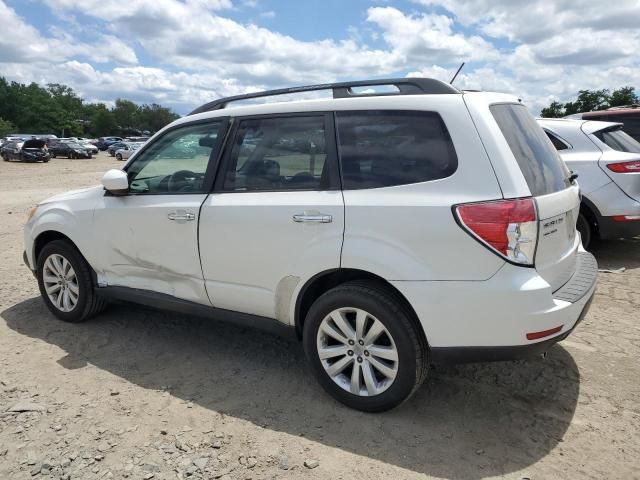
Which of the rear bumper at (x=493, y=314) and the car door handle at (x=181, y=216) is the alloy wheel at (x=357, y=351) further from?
the car door handle at (x=181, y=216)

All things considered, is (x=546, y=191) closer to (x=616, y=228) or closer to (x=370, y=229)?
(x=370, y=229)

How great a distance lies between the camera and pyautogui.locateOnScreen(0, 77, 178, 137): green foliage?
10200cm

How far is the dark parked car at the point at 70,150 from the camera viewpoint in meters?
42.6

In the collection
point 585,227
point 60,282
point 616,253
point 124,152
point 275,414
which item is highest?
point 585,227

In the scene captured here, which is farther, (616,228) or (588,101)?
(588,101)

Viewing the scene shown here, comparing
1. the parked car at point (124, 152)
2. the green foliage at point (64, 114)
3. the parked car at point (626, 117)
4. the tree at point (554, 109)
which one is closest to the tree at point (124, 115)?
the green foliage at point (64, 114)

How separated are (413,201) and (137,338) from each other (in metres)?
2.78

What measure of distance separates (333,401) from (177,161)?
209 cm

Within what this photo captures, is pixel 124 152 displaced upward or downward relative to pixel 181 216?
downward

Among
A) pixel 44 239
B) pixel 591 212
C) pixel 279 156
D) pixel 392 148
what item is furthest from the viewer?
pixel 591 212

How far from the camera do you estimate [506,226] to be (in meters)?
2.61

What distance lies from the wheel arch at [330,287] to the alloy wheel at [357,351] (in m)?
0.18

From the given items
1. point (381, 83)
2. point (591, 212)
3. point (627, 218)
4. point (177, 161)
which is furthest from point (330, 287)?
point (627, 218)

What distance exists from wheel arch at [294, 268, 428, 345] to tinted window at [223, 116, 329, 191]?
547 millimetres
